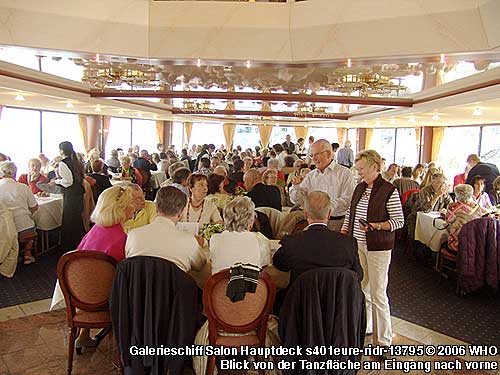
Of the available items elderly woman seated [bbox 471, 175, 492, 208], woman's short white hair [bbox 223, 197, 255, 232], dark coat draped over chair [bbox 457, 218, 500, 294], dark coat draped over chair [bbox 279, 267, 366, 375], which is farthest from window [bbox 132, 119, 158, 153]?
dark coat draped over chair [bbox 279, 267, 366, 375]

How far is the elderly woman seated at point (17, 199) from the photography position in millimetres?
5211

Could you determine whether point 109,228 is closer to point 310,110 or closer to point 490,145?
point 310,110

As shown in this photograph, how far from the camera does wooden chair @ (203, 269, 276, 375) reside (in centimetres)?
257

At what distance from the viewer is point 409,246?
270 inches

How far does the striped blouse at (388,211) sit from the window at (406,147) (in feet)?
50.2

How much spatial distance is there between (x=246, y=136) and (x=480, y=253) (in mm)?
21476

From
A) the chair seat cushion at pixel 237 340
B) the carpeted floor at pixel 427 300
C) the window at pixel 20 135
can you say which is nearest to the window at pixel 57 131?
the window at pixel 20 135

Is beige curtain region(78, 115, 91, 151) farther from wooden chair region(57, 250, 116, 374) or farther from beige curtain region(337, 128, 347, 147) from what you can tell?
wooden chair region(57, 250, 116, 374)

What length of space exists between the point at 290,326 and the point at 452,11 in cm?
348

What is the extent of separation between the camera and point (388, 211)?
3307 mm

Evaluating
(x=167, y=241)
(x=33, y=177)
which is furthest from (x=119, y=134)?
(x=167, y=241)

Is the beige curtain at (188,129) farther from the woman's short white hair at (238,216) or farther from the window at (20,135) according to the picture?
the woman's short white hair at (238,216)

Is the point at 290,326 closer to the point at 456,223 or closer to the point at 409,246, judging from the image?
the point at 456,223

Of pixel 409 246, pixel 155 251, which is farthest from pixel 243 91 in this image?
pixel 155 251
